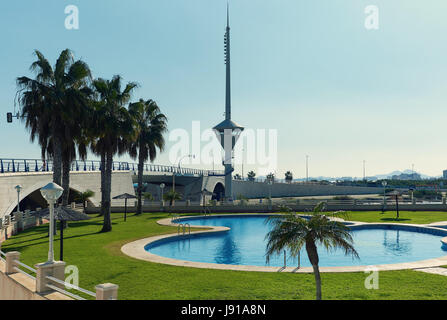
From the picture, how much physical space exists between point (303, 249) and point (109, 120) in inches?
698

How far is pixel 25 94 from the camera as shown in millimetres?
25453

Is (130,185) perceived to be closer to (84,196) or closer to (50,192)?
(84,196)

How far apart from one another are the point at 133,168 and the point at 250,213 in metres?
26.4

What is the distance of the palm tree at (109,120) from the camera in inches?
1107

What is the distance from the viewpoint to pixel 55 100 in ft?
84.2

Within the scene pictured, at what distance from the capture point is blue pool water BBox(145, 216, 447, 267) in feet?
64.3

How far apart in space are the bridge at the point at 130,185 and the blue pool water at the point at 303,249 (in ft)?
47.7

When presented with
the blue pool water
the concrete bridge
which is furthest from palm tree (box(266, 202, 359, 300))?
the concrete bridge

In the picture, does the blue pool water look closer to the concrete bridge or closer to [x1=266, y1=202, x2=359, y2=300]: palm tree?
[x1=266, y1=202, x2=359, y2=300]: palm tree

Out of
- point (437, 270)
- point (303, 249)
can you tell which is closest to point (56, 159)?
point (303, 249)

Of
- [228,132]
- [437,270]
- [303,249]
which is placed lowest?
[303,249]

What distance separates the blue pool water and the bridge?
47.7 feet
